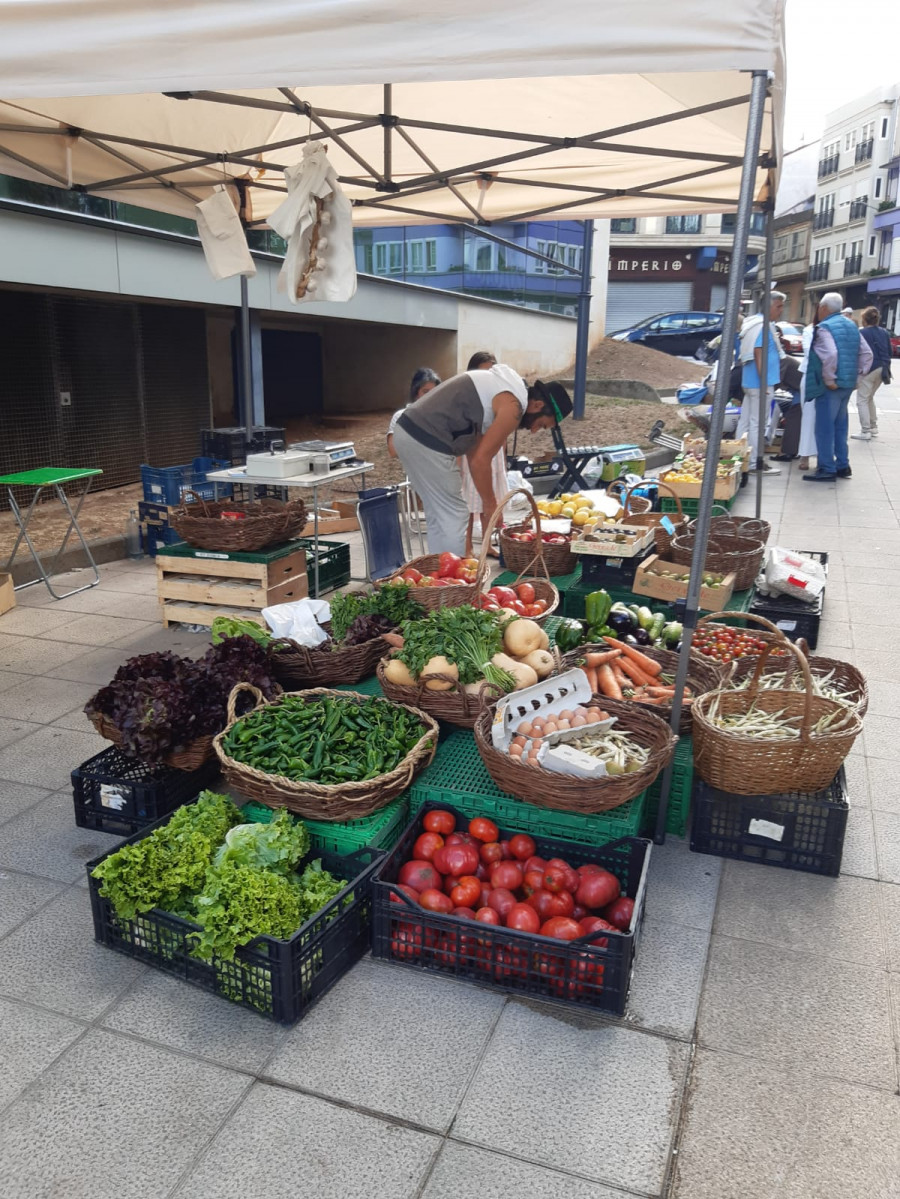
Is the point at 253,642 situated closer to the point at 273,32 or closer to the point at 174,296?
the point at 273,32

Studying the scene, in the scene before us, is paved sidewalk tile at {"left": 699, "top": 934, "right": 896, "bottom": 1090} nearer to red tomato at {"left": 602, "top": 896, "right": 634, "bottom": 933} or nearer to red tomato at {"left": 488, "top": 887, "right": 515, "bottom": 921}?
red tomato at {"left": 602, "top": 896, "right": 634, "bottom": 933}

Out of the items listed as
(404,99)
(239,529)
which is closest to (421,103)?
(404,99)

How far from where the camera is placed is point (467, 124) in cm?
564

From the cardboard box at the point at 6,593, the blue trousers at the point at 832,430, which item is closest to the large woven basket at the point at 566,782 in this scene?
the cardboard box at the point at 6,593

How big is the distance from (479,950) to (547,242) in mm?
26692

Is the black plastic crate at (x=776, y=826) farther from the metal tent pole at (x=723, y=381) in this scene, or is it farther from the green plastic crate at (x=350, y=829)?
the green plastic crate at (x=350, y=829)

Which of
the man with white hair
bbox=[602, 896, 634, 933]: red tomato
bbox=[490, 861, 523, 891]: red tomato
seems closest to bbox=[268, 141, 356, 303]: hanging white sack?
bbox=[490, 861, 523, 891]: red tomato

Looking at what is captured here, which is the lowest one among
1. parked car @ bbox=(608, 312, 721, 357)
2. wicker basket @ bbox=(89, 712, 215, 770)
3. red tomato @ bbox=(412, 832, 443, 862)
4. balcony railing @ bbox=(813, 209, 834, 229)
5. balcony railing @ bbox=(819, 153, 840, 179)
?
red tomato @ bbox=(412, 832, 443, 862)

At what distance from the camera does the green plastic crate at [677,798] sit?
370 centimetres

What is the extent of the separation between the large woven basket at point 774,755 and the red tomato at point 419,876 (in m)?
1.18

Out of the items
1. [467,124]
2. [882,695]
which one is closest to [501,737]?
[882,695]

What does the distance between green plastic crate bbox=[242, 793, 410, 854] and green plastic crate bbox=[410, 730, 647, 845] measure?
16 cm

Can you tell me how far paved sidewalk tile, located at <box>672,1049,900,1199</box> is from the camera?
2.16m

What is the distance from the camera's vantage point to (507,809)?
3.35 m
